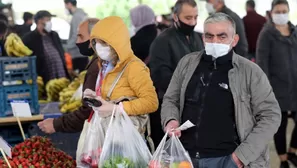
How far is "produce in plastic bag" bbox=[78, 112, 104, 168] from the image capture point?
4117 millimetres

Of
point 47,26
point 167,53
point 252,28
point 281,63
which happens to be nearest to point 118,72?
point 167,53

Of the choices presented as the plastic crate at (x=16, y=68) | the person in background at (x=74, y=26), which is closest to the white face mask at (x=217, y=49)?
the plastic crate at (x=16, y=68)

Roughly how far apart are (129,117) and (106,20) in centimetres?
63

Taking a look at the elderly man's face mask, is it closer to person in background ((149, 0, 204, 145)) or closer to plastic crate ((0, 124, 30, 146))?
person in background ((149, 0, 204, 145))

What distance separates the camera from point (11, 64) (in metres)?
5.80

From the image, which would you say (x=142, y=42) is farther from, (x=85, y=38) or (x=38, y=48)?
(x=38, y=48)

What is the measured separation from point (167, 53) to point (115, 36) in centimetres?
140

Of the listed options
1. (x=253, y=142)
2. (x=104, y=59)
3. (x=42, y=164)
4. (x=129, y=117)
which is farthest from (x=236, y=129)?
(x=42, y=164)

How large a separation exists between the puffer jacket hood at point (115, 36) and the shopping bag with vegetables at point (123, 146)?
12.8 inches

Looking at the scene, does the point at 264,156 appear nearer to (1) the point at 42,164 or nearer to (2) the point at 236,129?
(2) the point at 236,129

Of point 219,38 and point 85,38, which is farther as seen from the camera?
point 85,38

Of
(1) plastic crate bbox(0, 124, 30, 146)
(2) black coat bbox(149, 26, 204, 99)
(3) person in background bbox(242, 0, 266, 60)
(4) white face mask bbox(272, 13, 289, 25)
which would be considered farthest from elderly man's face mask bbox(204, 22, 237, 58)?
(3) person in background bbox(242, 0, 266, 60)

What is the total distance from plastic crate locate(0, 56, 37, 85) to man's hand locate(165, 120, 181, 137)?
7.21ft

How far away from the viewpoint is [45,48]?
30.8 ft
